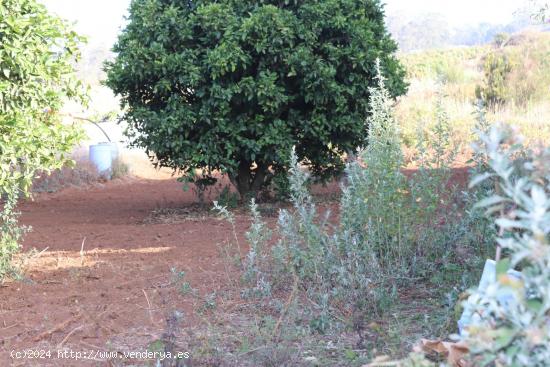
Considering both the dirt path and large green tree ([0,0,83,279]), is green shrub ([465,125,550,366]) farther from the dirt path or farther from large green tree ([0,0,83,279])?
large green tree ([0,0,83,279])

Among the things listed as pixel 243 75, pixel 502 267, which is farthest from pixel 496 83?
pixel 502 267

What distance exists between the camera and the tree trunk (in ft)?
29.3

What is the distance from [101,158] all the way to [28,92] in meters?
9.40

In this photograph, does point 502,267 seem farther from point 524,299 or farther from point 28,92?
point 28,92

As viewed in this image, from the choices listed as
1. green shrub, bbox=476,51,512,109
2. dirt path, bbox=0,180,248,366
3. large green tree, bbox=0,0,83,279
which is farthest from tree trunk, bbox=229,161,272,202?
green shrub, bbox=476,51,512,109

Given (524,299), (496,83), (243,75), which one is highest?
(496,83)

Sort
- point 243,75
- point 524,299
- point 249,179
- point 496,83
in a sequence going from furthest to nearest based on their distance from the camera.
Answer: point 496,83 → point 249,179 → point 243,75 → point 524,299

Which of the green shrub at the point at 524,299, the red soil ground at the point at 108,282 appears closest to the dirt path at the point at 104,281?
the red soil ground at the point at 108,282

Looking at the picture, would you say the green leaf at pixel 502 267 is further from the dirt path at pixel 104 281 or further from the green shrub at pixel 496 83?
the green shrub at pixel 496 83

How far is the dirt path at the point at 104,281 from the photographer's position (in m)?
3.87

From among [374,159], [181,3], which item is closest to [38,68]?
[374,159]

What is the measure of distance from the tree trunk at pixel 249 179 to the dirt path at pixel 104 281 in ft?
3.38

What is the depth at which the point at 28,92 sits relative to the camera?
5.05 m

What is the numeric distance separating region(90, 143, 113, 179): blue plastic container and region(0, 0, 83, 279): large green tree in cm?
877
